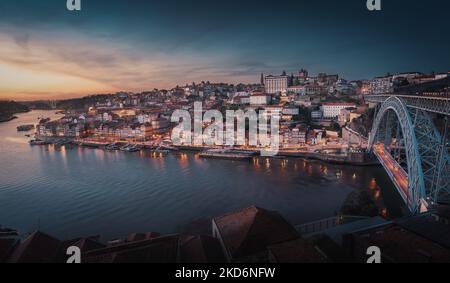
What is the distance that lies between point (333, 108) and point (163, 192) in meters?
15.0

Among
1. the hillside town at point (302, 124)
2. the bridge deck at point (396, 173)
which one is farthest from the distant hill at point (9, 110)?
the bridge deck at point (396, 173)

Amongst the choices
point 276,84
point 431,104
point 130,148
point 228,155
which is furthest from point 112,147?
point 276,84

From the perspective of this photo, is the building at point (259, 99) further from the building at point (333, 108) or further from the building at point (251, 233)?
the building at point (251, 233)

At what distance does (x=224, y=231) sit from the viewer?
3.92m

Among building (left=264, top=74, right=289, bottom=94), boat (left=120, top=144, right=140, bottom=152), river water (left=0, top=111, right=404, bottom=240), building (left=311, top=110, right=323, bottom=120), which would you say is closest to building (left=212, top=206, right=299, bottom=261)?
river water (left=0, top=111, right=404, bottom=240)

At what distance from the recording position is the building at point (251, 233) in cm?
340

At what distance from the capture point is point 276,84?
106 feet

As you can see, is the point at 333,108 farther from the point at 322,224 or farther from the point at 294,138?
the point at 322,224

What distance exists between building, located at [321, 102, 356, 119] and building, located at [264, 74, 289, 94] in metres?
11.5

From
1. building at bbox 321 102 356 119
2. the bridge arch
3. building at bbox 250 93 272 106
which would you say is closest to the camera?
the bridge arch

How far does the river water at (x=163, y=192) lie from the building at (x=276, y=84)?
2070 cm

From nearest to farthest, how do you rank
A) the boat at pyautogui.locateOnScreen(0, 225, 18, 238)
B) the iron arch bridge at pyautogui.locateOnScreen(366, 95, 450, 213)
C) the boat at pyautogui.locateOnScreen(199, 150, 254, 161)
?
the iron arch bridge at pyautogui.locateOnScreen(366, 95, 450, 213), the boat at pyautogui.locateOnScreen(0, 225, 18, 238), the boat at pyautogui.locateOnScreen(199, 150, 254, 161)

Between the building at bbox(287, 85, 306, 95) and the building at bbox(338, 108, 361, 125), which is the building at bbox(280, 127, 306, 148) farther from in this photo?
the building at bbox(287, 85, 306, 95)

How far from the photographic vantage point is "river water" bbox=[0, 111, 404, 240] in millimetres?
6000
